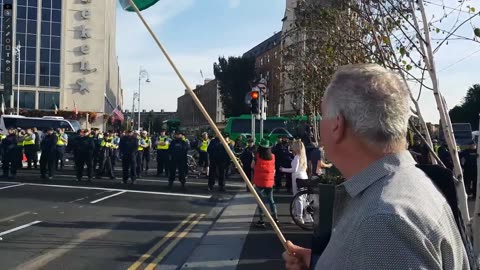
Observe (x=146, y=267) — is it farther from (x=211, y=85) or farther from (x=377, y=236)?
(x=211, y=85)

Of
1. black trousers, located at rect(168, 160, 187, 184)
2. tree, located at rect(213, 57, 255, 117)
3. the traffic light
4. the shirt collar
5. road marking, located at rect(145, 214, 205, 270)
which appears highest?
tree, located at rect(213, 57, 255, 117)

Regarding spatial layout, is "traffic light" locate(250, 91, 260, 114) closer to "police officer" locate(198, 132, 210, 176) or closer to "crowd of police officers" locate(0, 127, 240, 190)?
"crowd of police officers" locate(0, 127, 240, 190)

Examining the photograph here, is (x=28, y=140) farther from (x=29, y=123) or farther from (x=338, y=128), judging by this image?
(x=338, y=128)

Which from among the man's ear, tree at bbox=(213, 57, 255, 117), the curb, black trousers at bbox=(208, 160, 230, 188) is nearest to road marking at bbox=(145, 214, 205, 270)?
the curb

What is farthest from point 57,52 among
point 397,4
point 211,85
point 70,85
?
point 397,4

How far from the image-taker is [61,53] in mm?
64938

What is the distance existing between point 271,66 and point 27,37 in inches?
1258

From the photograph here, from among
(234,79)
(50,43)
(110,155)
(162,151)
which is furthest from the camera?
(234,79)

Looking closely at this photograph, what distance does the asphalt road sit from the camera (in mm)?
8023

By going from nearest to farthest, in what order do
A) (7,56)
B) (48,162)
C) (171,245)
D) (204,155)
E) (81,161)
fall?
(171,245) → (81,161) → (48,162) → (204,155) → (7,56)

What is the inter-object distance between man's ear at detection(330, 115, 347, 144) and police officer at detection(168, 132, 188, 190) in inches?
672

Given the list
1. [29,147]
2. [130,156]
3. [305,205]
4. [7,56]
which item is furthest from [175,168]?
[7,56]

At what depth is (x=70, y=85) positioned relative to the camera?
6600 centimetres

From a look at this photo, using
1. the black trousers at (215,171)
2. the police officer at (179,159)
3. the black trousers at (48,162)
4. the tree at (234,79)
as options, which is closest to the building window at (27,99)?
the tree at (234,79)
